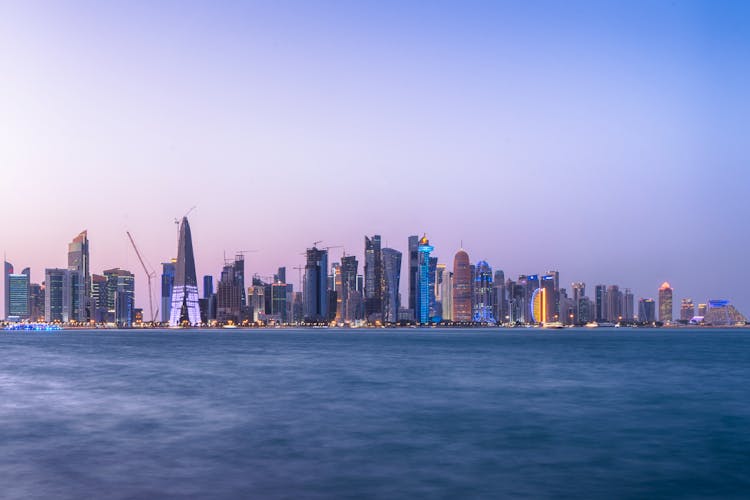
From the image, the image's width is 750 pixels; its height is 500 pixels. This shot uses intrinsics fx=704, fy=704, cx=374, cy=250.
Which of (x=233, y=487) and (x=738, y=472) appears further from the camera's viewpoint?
(x=738, y=472)

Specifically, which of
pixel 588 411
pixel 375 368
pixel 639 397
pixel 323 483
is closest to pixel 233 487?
pixel 323 483

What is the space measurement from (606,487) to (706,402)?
26.7m

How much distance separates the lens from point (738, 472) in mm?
22266

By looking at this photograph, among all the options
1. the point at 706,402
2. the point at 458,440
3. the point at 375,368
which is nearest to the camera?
the point at 458,440

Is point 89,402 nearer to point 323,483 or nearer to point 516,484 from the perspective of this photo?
point 323,483

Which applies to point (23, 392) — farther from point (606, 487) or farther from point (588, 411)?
point (606, 487)

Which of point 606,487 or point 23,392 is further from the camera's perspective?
point 23,392

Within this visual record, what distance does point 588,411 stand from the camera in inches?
1432

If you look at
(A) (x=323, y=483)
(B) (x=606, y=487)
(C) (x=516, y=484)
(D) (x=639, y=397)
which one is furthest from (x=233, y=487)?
(D) (x=639, y=397)

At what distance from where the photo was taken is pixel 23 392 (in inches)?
1799

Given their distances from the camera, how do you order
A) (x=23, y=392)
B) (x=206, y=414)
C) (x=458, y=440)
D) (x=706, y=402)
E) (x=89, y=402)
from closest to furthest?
(x=458, y=440)
(x=206, y=414)
(x=89, y=402)
(x=706, y=402)
(x=23, y=392)

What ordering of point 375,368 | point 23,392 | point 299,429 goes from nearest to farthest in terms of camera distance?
1. point 299,429
2. point 23,392
3. point 375,368

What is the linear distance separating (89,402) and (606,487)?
3043 cm

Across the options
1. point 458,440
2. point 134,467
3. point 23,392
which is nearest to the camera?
point 134,467
